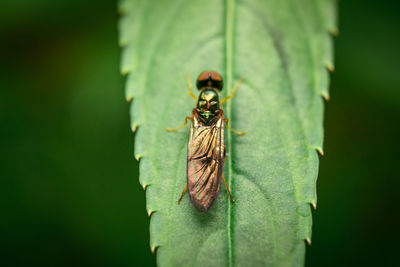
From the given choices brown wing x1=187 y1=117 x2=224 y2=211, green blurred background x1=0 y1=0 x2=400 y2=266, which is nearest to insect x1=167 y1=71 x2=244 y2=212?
brown wing x1=187 y1=117 x2=224 y2=211

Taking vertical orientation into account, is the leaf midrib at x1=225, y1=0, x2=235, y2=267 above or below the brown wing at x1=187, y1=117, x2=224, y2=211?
above

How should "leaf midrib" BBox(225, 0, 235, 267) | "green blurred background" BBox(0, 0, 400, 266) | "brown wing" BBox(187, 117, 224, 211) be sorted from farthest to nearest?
"green blurred background" BBox(0, 0, 400, 266), "leaf midrib" BBox(225, 0, 235, 267), "brown wing" BBox(187, 117, 224, 211)

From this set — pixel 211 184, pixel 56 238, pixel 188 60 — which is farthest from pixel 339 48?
pixel 56 238

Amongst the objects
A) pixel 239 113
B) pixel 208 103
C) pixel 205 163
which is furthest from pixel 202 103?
pixel 205 163

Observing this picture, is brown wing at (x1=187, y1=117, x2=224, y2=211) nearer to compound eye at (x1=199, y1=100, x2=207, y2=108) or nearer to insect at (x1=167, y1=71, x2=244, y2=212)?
insect at (x1=167, y1=71, x2=244, y2=212)

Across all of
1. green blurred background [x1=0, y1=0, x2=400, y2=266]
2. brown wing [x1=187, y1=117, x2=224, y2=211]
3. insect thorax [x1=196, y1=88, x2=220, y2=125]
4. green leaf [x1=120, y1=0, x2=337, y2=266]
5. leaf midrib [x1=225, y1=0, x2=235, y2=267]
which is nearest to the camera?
green leaf [x1=120, y1=0, x2=337, y2=266]

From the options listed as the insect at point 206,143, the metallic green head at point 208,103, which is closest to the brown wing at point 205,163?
the insect at point 206,143

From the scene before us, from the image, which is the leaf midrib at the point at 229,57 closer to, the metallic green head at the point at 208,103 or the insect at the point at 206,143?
the insect at the point at 206,143

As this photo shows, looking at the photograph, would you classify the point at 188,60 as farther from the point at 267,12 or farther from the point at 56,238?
the point at 56,238
